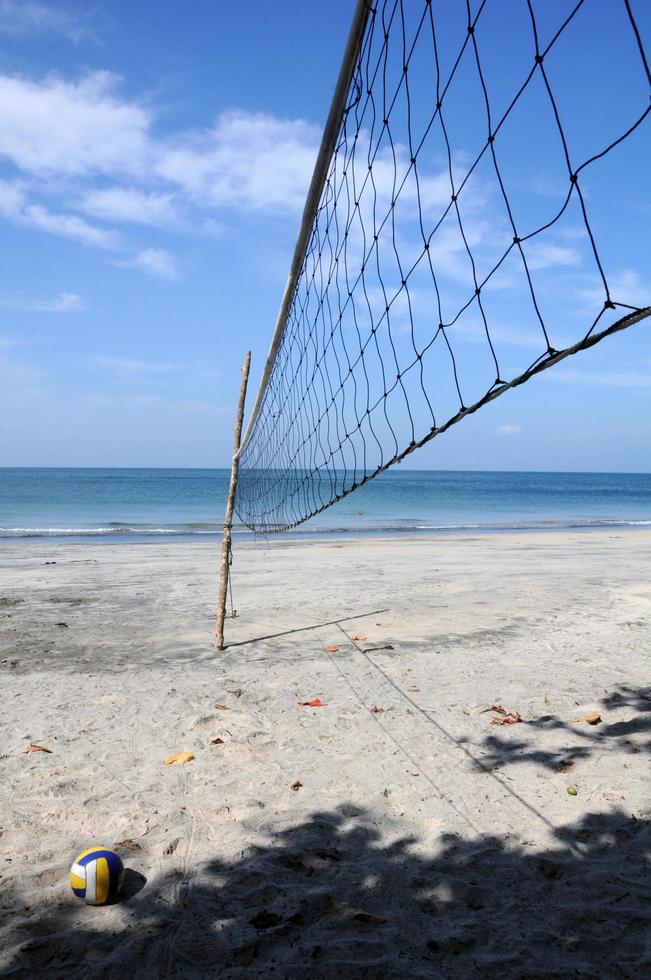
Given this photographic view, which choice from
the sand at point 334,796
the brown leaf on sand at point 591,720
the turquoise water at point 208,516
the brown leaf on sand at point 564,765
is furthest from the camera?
the turquoise water at point 208,516

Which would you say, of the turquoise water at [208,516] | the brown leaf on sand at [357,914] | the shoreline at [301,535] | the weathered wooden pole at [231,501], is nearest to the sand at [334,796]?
the brown leaf on sand at [357,914]

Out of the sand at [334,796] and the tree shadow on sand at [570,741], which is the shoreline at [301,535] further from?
the tree shadow on sand at [570,741]

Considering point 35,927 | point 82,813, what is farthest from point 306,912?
point 82,813

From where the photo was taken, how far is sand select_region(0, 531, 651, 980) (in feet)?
8.36

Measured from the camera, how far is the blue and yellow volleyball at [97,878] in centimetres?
274

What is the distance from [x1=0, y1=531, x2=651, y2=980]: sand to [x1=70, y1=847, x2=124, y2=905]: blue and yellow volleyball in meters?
0.06

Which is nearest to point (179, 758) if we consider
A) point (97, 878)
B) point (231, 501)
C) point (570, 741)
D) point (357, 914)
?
point (97, 878)

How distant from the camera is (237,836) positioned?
3.27m

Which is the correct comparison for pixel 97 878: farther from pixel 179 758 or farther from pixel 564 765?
pixel 564 765

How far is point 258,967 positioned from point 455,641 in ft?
15.3

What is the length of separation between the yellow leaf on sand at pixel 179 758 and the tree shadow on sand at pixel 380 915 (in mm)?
976

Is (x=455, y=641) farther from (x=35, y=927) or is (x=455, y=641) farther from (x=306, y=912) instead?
(x=35, y=927)

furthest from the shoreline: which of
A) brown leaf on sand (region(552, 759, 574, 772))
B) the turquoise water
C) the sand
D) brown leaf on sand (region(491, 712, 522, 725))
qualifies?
brown leaf on sand (region(552, 759, 574, 772))

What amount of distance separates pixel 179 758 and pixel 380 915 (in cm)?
173
